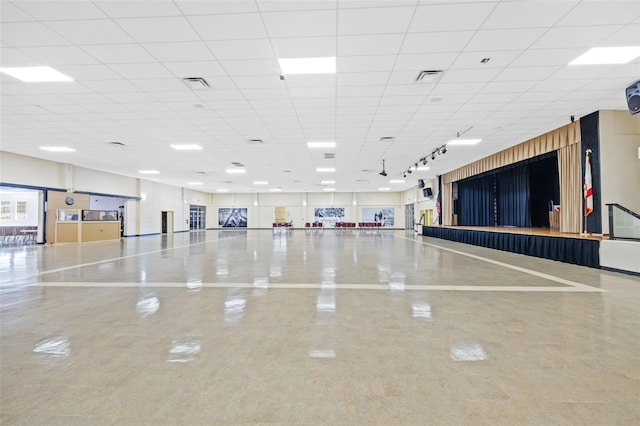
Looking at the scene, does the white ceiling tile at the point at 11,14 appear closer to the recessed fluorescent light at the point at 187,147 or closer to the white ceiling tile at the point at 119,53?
the white ceiling tile at the point at 119,53

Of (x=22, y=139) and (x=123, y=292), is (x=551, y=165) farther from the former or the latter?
(x=22, y=139)

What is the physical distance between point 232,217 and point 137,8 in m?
26.3

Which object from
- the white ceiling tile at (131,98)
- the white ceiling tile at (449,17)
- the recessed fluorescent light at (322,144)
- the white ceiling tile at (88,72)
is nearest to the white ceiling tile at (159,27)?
the white ceiling tile at (88,72)

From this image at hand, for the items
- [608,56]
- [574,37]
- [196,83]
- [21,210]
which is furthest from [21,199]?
[608,56]

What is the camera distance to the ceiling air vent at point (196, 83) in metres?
5.39

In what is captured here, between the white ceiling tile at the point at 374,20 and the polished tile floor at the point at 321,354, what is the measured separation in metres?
3.47

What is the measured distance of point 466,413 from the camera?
1.62 m

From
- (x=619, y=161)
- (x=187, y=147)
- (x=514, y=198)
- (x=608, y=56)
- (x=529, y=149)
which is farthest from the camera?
(x=514, y=198)

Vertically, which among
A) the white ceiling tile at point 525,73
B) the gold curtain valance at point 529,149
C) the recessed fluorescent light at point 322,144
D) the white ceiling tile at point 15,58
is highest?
the white ceiling tile at point 525,73

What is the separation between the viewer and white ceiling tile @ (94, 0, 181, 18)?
3.48 metres

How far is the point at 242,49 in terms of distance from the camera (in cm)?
444

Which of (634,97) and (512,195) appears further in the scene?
(512,195)

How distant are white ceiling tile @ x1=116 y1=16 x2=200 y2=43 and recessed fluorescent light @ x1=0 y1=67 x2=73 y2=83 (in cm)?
217

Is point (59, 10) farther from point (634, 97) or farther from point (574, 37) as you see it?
point (634, 97)
